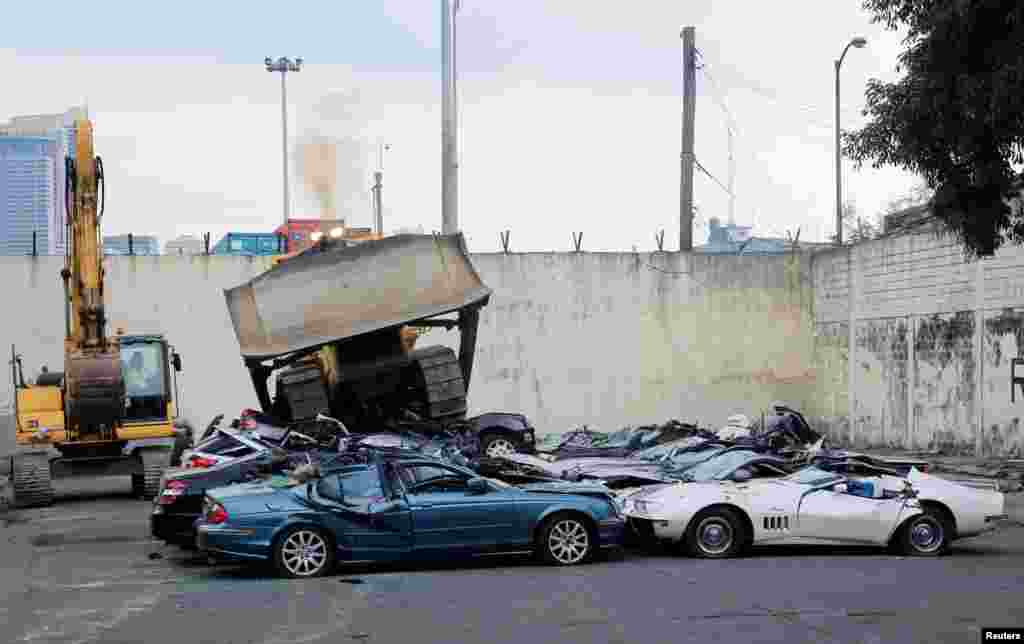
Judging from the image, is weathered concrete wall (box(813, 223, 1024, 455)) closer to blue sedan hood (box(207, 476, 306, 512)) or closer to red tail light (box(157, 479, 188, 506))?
red tail light (box(157, 479, 188, 506))

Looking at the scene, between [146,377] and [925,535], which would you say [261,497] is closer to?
[925,535]

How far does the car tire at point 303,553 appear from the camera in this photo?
45.7 feet

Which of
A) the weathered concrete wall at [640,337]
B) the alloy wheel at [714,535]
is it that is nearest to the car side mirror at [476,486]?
the alloy wheel at [714,535]

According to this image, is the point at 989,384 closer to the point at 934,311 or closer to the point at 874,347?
the point at 934,311

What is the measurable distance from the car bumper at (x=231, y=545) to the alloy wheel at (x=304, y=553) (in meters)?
0.23

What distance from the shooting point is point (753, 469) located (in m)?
16.6

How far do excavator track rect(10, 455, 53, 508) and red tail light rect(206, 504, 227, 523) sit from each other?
10212 millimetres

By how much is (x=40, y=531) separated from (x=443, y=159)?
40.8ft

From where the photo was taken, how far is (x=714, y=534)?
49.6 feet

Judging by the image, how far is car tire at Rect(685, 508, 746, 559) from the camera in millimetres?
15078

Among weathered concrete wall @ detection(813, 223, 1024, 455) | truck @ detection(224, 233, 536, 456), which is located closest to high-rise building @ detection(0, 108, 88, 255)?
truck @ detection(224, 233, 536, 456)

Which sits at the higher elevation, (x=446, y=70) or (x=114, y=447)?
(x=446, y=70)

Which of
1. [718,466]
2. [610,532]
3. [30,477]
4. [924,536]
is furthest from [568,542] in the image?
[30,477]

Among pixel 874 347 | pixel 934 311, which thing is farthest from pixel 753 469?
pixel 874 347
